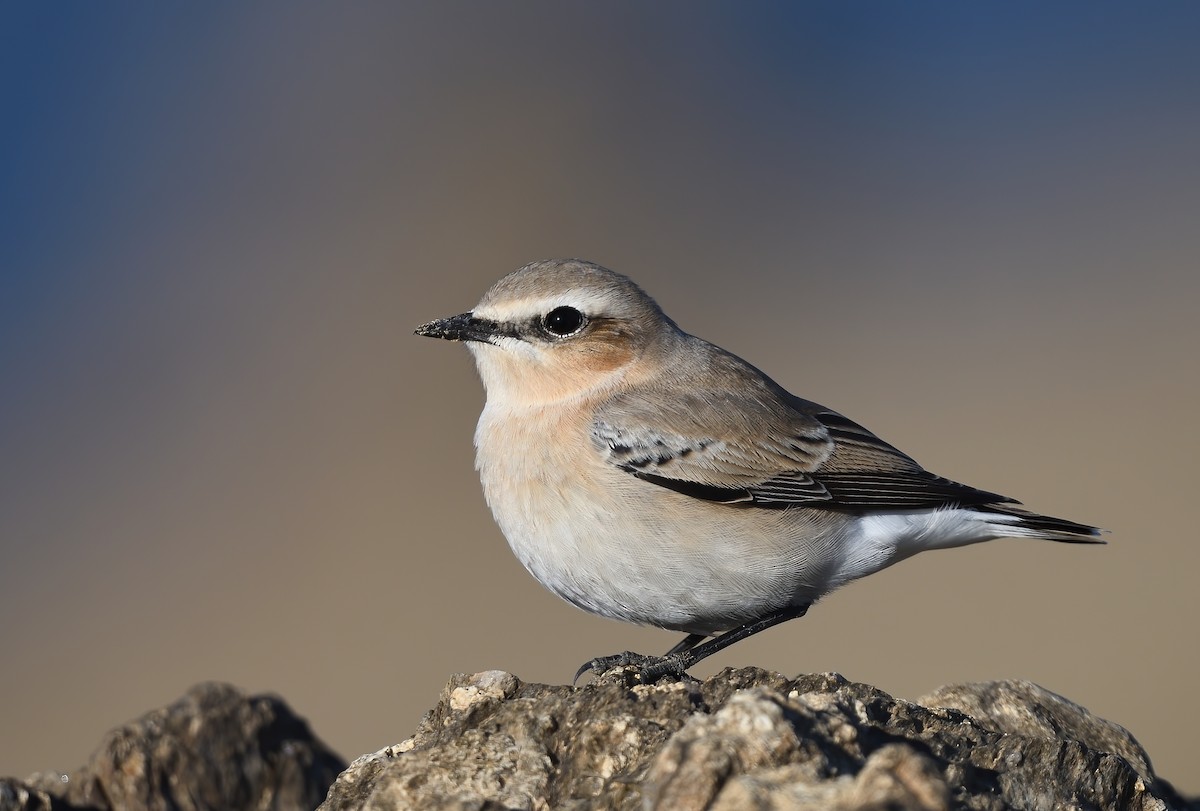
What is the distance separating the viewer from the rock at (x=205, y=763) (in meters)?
6.60

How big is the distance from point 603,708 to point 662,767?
104cm

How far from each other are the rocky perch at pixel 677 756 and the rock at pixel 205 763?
0.01 m

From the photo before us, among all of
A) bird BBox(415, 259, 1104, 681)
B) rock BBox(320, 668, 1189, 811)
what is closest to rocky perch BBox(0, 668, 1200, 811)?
rock BBox(320, 668, 1189, 811)

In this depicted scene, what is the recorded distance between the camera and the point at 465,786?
4.53m

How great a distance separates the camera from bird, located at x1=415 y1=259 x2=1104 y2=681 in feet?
22.2

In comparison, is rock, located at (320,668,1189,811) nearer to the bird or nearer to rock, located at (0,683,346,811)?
the bird

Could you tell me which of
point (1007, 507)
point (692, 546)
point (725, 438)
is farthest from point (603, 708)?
point (1007, 507)

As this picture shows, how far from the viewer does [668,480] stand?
7.04 meters

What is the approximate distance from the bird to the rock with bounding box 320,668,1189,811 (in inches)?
40.2

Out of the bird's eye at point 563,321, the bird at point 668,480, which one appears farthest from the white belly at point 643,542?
the bird's eye at point 563,321

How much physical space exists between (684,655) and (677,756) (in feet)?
11.3

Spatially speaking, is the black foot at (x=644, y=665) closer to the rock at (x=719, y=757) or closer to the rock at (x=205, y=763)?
the rock at (x=719, y=757)

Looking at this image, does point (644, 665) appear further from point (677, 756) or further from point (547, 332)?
point (677, 756)

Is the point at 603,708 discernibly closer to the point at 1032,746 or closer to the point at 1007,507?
the point at 1032,746
